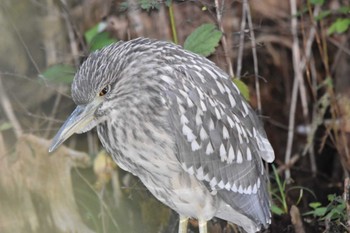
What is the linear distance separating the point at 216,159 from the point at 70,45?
1982 millimetres

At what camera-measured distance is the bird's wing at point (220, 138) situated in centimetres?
347

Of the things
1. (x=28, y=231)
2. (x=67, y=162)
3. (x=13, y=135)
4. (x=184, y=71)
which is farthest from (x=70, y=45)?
(x=28, y=231)

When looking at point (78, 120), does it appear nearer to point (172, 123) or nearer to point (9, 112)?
point (172, 123)

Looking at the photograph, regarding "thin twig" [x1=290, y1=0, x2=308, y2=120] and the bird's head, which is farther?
"thin twig" [x1=290, y1=0, x2=308, y2=120]

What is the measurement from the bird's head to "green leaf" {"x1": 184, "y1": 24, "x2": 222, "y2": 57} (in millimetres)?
482

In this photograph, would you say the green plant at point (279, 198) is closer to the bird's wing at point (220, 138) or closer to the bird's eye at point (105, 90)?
the bird's wing at point (220, 138)

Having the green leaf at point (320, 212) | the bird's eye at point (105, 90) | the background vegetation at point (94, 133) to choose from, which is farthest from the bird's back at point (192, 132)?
the green leaf at point (320, 212)

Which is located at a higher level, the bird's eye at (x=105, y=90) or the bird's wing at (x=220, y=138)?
the bird's eye at (x=105, y=90)

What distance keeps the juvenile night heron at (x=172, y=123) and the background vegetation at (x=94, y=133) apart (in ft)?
1.16

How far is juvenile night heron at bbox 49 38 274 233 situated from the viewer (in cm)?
343

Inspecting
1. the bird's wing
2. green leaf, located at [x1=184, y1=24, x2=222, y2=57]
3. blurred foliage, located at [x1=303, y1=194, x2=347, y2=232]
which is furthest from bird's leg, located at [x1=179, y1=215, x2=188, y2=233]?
green leaf, located at [x1=184, y1=24, x2=222, y2=57]

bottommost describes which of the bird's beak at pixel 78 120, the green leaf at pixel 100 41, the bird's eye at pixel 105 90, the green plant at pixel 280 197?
the green plant at pixel 280 197

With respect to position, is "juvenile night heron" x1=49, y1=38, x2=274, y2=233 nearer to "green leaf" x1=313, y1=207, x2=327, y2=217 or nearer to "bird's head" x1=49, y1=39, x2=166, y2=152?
"bird's head" x1=49, y1=39, x2=166, y2=152

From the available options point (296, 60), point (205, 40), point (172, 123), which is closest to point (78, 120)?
point (172, 123)
